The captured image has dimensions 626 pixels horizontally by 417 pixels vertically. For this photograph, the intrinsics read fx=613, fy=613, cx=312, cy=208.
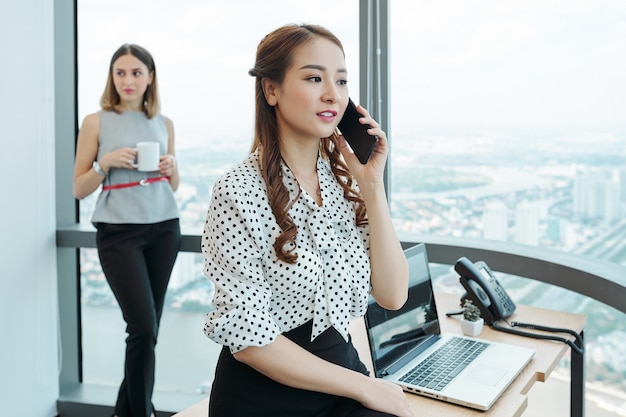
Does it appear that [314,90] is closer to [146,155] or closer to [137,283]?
[146,155]

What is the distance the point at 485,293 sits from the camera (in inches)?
75.4

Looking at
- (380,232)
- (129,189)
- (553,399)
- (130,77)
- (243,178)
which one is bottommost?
(553,399)

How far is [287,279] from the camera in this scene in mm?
1222

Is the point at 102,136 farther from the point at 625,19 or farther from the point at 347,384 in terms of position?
the point at 625,19

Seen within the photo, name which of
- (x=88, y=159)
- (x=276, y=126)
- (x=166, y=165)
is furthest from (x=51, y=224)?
(x=276, y=126)

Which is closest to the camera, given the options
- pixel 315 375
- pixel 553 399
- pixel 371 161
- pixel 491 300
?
pixel 315 375

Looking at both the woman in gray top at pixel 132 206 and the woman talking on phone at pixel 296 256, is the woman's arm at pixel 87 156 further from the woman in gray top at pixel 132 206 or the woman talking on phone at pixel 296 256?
the woman talking on phone at pixel 296 256

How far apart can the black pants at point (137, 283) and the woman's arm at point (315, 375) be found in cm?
141

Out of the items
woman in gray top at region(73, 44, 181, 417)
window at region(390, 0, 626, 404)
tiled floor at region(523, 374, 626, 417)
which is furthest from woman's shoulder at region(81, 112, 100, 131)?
tiled floor at region(523, 374, 626, 417)

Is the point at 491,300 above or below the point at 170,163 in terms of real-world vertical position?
below

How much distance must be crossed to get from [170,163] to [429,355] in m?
1.43

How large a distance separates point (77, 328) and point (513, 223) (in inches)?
87.7

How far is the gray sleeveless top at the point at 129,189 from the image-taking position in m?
2.50

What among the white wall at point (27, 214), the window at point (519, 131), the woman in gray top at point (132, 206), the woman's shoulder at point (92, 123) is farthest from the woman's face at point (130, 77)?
the window at point (519, 131)
